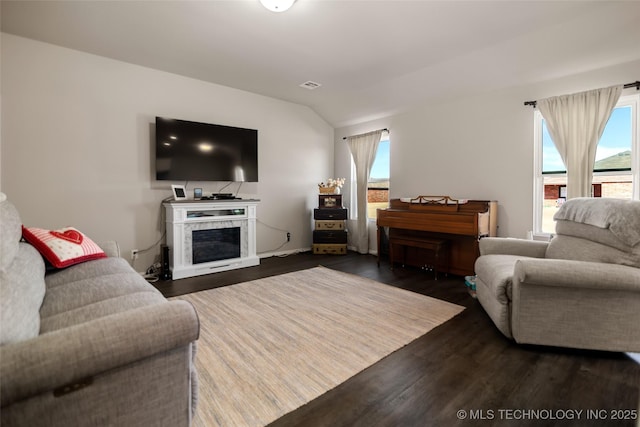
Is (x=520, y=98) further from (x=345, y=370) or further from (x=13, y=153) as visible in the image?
(x=13, y=153)

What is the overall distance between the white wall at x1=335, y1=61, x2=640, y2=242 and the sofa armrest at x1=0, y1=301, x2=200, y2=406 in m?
3.86

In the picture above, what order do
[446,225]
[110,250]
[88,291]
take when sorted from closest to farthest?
[88,291] → [110,250] → [446,225]

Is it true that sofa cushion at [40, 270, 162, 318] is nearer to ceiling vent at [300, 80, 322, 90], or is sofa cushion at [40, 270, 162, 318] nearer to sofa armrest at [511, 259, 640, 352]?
sofa armrest at [511, 259, 640, 352]

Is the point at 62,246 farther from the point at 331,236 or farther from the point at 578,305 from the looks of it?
the point at 331,236

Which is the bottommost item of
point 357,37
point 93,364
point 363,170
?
point 93,364

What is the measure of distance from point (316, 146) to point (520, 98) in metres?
3.22

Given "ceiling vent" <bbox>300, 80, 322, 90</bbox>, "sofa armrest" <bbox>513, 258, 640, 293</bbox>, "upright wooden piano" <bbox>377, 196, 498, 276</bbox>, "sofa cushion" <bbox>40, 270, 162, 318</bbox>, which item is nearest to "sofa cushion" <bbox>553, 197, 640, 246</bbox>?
"sofa armrest" <bbox>513, 258, 640, 293</bbox>

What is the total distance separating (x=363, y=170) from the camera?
5156 mm

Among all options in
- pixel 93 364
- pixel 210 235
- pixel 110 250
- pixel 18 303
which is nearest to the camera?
pixel 93 364

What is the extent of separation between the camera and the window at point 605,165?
289 centimetres

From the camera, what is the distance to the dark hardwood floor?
54.1 inches

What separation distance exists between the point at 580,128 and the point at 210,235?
14.6 feet

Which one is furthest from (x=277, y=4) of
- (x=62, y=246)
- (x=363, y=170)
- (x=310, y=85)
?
(x=363, y=170)

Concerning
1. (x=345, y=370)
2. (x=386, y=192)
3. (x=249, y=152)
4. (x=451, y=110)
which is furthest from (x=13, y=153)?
(x=451, y=110)
